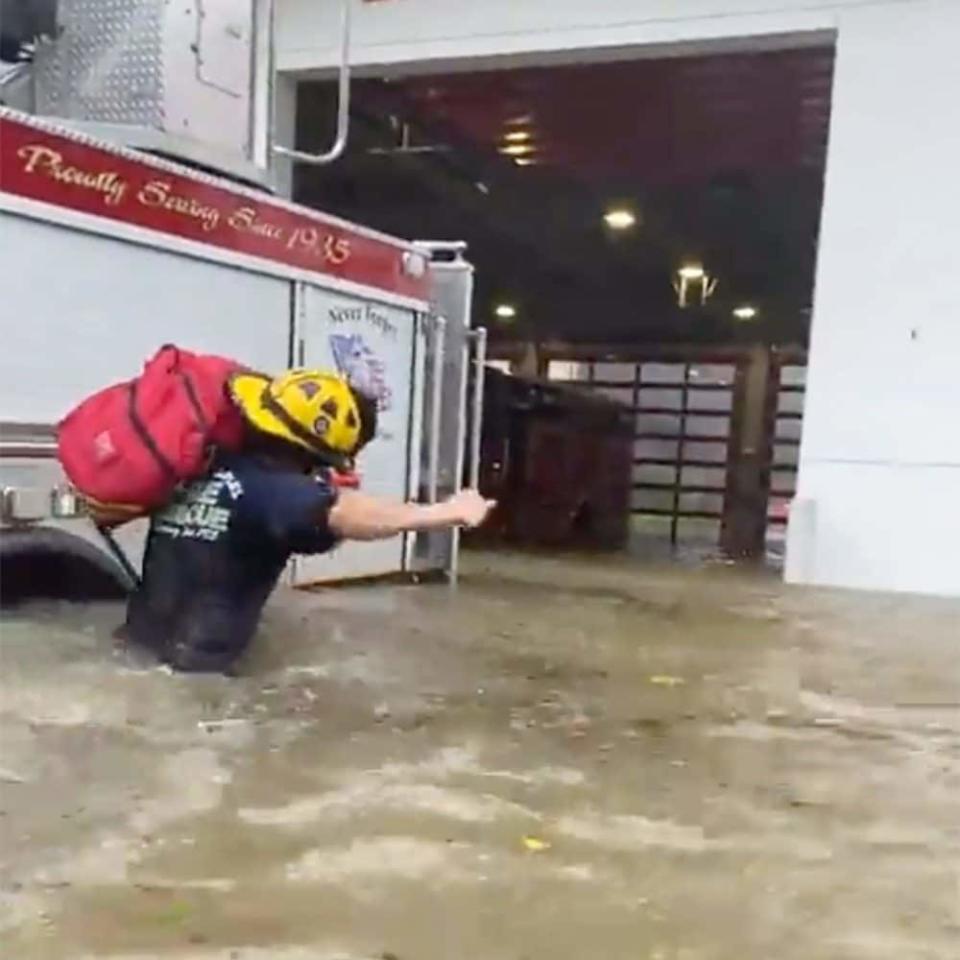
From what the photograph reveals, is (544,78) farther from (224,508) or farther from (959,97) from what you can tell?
(224,508)

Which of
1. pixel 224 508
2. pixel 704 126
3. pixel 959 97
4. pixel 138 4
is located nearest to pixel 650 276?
pixel 704 126

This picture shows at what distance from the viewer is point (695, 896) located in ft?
6.62

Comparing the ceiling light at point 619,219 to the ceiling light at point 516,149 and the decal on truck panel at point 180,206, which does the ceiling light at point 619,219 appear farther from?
the decal on truck panel at point 180,206

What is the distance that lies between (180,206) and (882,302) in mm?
4130

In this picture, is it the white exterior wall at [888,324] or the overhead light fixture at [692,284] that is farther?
the overhead light fixture at [692,284]

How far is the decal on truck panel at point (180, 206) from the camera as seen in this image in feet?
13.6

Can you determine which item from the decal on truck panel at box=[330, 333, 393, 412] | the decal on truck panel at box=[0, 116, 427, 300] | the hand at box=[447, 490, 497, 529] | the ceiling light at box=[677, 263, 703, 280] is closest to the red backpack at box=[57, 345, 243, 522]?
the hand at box=[447, 490, 497, 529]

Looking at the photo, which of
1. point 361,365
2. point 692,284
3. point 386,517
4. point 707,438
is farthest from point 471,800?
point 707,438

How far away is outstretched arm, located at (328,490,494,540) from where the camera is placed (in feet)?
11.1

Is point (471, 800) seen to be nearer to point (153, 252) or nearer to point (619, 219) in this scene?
point (153, 252)

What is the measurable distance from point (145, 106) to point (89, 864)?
3401 millimetres

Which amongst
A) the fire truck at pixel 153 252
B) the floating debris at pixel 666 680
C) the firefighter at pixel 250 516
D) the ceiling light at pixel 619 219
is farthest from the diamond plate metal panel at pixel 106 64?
the ceiling light at pixel 619 219

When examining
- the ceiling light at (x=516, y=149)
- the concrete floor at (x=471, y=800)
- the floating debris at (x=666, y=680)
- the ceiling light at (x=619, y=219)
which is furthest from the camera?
the ceiling light at (x=619, y=219)

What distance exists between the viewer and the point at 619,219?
1327cm
